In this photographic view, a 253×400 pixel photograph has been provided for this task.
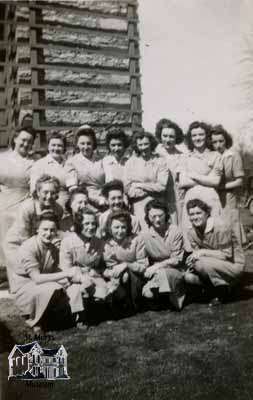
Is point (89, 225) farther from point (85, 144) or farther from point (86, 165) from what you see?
point (85, 144)

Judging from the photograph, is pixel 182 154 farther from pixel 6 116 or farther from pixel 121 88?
pixel 6 116

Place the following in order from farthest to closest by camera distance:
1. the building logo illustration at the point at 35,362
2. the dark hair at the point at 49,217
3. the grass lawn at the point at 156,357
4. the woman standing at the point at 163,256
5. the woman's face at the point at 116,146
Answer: the woman's face at the point at 116,146 → the woman standing at the point at 163,256 → the dark hair at the point at 49,217 → the building logo illustration at the point at 35,362 → the grass lawn at the point at 156,357

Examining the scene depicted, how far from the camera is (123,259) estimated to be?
2965mm

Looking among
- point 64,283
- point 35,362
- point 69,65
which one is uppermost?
point 69,65

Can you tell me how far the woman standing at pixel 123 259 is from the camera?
292 centimetres

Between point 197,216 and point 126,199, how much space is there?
0.54m

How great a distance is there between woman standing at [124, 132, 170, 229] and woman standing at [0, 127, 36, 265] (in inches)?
29.1

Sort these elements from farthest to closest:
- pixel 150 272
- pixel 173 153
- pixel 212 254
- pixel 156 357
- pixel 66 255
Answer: pixel 173 153, pixel 212 254, pixel 150 272, pixel 66 255, pixel 156 357

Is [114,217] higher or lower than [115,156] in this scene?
lower

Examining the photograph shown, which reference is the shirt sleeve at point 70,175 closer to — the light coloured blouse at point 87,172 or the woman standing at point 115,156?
the light coloured blouse at point 87,172

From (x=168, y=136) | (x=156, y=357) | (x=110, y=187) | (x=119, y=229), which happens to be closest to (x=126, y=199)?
(x=110, y=187)

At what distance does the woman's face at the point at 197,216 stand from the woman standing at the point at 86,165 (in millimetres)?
698

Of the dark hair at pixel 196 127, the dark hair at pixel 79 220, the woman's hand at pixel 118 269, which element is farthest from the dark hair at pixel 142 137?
the woman's hand at pixel 118 269

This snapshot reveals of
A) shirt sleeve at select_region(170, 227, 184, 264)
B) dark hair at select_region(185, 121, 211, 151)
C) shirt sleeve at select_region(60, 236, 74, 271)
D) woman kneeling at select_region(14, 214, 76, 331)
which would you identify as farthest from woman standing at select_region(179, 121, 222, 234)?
woman kneeling at select_region(14, 214, 76, 331)
